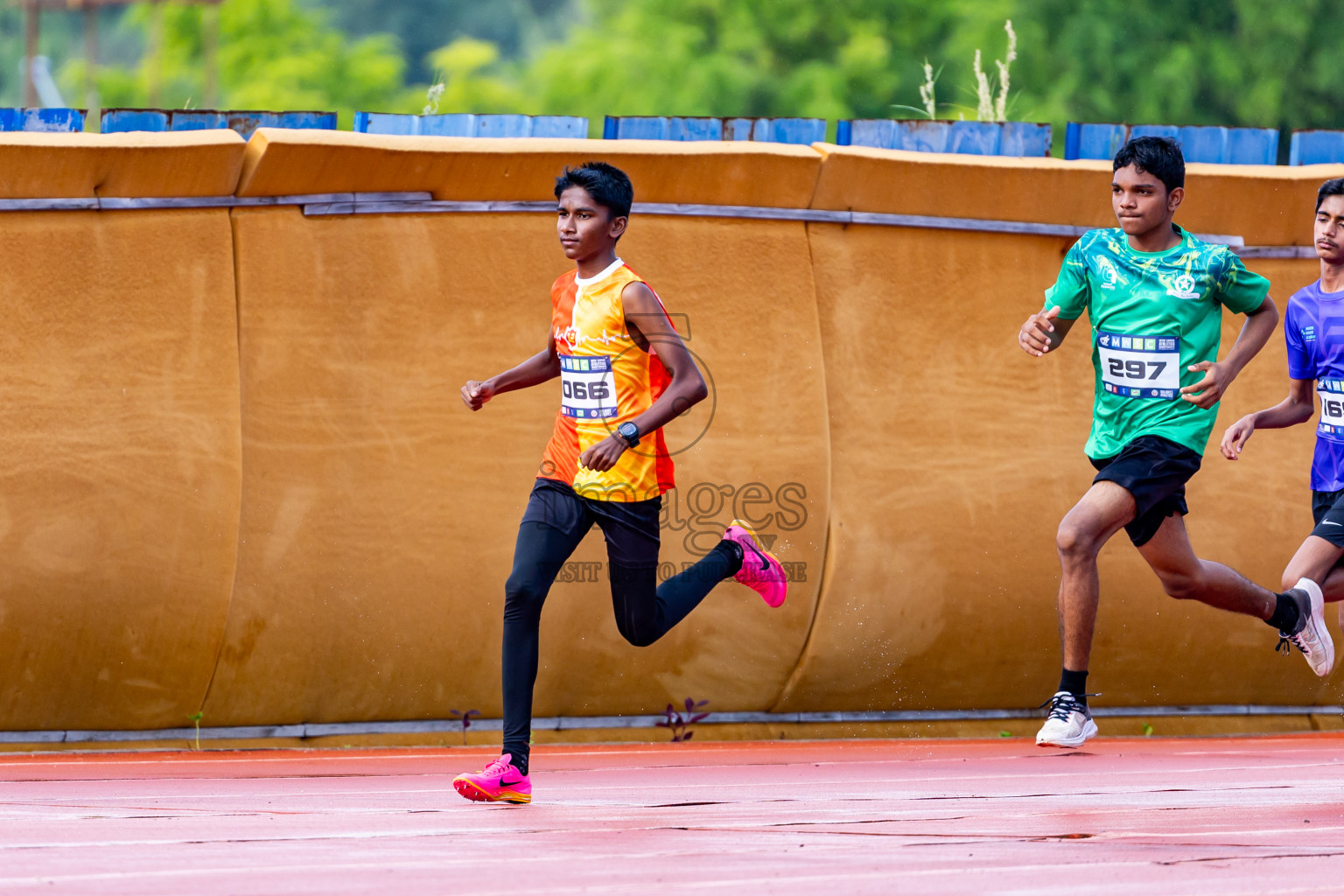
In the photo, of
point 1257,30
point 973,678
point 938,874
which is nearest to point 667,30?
point 1257,30

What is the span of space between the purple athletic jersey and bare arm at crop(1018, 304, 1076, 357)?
108 cm

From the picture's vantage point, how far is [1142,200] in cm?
581

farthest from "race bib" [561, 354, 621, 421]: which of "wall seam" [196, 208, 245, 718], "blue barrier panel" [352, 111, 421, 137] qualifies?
"blue barrier panel" [352, 111, 421, 137]

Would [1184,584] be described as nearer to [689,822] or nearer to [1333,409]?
[1333,409]

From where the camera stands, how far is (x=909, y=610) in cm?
750

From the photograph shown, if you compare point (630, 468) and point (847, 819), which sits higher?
point (630, 468)

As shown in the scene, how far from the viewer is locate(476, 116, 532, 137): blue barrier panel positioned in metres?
7.25

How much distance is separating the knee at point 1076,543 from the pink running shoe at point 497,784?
1912 mm

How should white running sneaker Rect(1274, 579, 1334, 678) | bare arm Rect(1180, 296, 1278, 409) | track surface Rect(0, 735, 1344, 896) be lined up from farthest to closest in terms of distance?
white running sneaker Rect(1274, 579, 1334, 678), bare arm Rect(1180, 296, 1278, 409), track surface Rect(0, 735, 1344, 896)

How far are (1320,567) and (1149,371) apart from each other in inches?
38.7

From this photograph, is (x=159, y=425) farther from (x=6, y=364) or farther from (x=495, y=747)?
(x=495, y=747)

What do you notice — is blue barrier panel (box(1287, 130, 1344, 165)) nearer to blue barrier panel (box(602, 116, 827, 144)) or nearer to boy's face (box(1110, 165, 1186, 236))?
blue barrier panel (box(602, 116, 827, 144))

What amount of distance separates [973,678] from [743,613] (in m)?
1.11

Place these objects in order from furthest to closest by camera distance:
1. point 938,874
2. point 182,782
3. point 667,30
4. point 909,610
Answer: point 667,30
point 909,610
point 182,782
point 938,874
